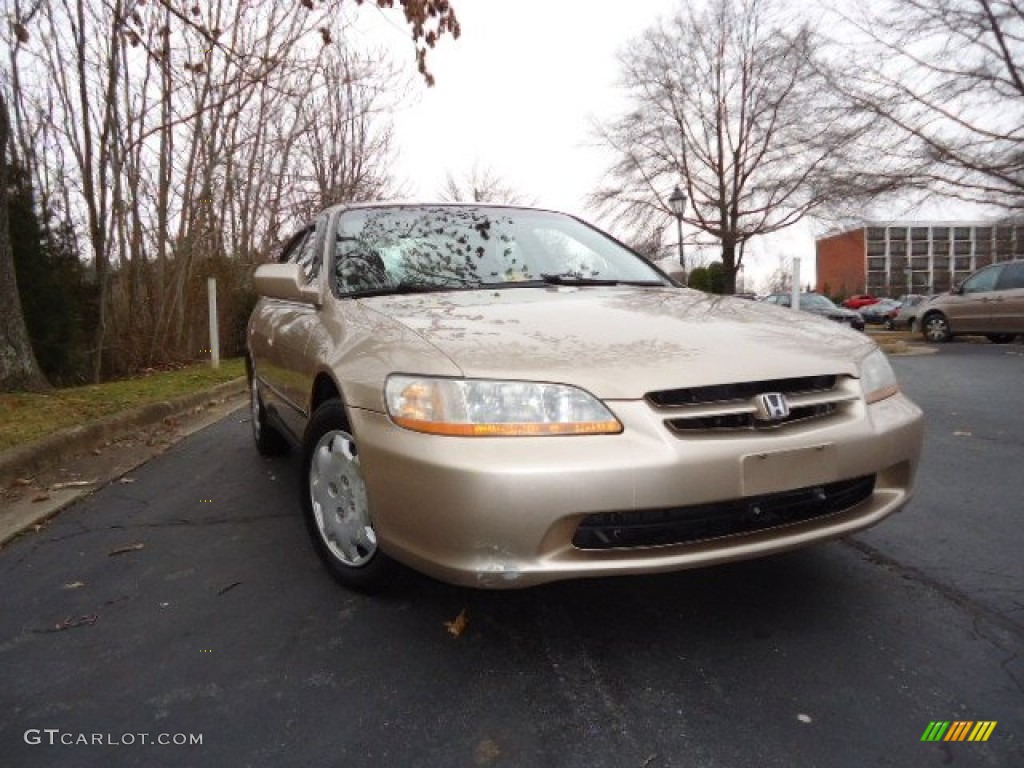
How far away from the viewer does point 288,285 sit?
10.00 ft

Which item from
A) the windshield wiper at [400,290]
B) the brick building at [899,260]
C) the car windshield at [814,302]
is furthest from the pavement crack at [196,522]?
the brick building at [899,260]

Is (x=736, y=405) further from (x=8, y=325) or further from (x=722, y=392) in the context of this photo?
(x=8, y=325)

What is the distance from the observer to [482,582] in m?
1.85

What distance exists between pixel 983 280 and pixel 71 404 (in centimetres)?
1507

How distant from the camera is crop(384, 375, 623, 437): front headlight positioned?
1853 mm

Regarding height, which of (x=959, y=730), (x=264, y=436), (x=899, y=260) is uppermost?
(x=899, y=260)

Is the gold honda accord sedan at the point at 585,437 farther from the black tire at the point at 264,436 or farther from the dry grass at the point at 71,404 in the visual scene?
the dry grass at the point at 71,404

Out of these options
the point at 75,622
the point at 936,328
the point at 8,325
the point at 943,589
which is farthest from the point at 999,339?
the point at 75,622

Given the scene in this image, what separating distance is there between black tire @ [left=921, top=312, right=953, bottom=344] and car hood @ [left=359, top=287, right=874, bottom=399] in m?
14.4

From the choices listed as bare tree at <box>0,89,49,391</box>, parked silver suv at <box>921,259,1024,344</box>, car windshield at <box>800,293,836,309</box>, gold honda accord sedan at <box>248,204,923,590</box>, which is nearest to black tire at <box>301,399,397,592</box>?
gold honda accord sedan at <box>248,204,923,590</box>

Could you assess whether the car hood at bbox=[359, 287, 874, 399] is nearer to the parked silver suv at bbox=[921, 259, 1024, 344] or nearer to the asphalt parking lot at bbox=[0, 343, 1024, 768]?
the asphalt parking lot at bbox=[0, 343, 1024, 768]

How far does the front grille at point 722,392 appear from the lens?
1.92 m

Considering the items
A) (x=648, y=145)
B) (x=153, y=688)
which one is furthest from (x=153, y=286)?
(x=648, y=145)

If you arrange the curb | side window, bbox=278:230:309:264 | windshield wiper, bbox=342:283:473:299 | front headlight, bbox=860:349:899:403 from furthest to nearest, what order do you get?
side window, bbox=278:230:309:264
the curb
windshield wiper, bbox=342:283:473:299
front headlight, bbox=860:349:899:403
